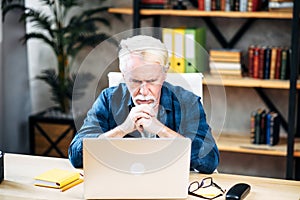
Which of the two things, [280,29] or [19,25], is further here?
[19,25]

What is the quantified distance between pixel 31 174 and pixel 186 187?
0.60 metres

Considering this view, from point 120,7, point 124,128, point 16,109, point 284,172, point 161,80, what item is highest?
point 120,7

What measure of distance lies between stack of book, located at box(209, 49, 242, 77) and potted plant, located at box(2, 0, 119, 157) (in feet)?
2.47

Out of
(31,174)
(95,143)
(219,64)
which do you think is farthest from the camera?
(219,64)

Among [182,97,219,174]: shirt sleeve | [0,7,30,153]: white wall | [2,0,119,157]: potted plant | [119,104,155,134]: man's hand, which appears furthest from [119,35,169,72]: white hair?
[0,7,30,153]: white wall

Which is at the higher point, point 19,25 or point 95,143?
point 19,25

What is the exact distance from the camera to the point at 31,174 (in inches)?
88.7

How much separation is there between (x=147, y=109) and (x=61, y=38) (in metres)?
2.16

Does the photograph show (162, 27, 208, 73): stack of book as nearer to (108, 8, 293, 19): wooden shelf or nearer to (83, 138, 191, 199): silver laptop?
(83, 138, 191, 199): silver laptop

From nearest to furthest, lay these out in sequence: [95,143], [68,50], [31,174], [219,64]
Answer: [95,143] < [31,174] < [219,64] < [68,50]

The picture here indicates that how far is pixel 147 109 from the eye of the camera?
196 centimetres

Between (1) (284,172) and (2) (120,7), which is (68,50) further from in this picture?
(1) (284,172)

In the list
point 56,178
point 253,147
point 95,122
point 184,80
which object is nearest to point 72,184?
point 56,178

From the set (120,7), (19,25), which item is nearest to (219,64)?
(120,7)
